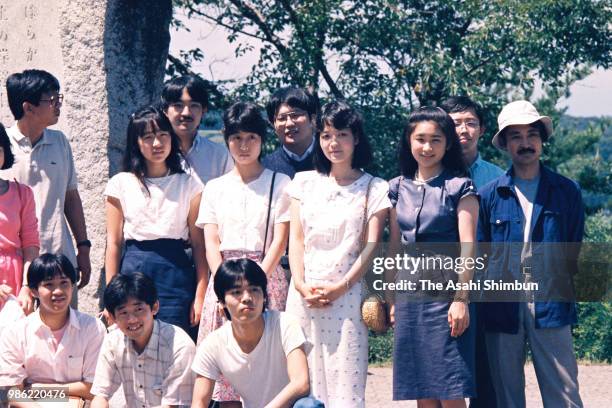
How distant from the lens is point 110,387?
4.52 metres

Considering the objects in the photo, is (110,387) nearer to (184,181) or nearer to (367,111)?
(184,181)

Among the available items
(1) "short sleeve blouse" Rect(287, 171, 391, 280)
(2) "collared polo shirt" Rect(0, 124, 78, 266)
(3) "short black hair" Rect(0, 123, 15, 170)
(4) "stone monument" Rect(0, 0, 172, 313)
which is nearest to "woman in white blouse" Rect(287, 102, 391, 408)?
(1) "short sleeve blouse" Rect(287, 171, 391, 280)

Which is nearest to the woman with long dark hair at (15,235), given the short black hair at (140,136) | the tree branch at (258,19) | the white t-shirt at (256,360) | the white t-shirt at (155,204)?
the white t-shirt at (155,204)

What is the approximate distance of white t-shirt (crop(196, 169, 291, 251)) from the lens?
15.6ft

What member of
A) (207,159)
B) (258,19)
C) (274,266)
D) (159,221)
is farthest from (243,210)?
(258,19)

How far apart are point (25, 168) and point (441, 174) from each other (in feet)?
6.49

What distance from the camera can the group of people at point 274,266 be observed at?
4418mm

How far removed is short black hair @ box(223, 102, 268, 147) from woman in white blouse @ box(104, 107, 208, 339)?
304mm

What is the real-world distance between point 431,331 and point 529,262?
0.55 m

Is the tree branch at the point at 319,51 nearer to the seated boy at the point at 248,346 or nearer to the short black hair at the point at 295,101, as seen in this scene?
the short black hair at the point at 295,101

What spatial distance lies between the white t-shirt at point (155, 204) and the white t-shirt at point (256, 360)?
667mm

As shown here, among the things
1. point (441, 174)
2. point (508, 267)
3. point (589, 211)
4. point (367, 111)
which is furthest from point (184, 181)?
point (589, 211)

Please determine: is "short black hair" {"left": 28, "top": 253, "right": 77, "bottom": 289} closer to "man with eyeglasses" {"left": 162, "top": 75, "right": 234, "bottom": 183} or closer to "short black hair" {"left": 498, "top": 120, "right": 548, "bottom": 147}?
"man with eyeglasses" {"left": 162, "top": 75, "right": 234, "bottom": 183}

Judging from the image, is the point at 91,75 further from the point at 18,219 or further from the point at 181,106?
the point at 18,219
